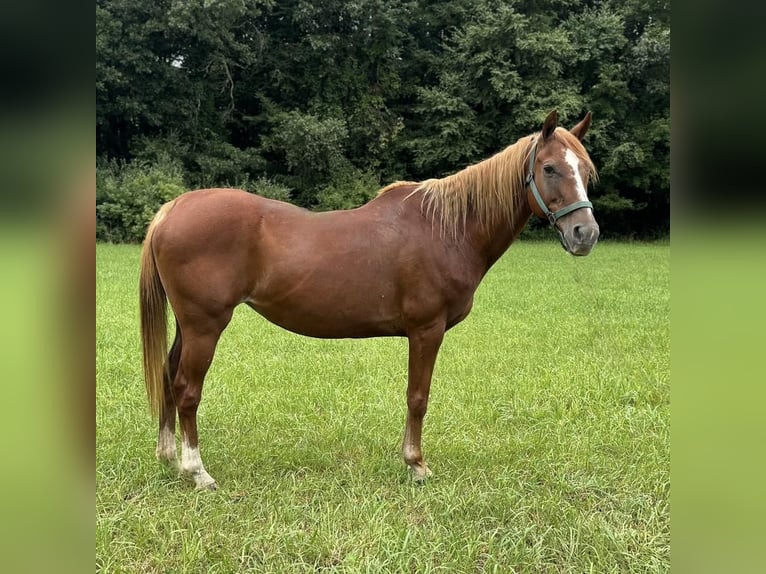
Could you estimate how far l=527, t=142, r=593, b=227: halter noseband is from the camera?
9.51 feet

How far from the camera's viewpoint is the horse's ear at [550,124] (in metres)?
2.92

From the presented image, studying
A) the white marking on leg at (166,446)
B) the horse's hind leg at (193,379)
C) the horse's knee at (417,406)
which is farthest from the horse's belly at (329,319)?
the white marking on leg at (166,446)

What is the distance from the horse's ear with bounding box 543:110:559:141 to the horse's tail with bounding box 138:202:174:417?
2.35m

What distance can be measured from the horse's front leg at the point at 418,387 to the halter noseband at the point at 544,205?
0.97 meters

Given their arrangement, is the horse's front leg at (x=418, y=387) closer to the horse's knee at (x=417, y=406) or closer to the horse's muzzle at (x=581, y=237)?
the horse's knee at (x=417, y=406)

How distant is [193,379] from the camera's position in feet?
10.4

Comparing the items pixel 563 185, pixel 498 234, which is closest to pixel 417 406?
pixel 498 234

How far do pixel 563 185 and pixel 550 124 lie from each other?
36 cm

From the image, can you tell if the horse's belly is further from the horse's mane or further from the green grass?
the green grass

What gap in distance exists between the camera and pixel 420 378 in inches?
135
